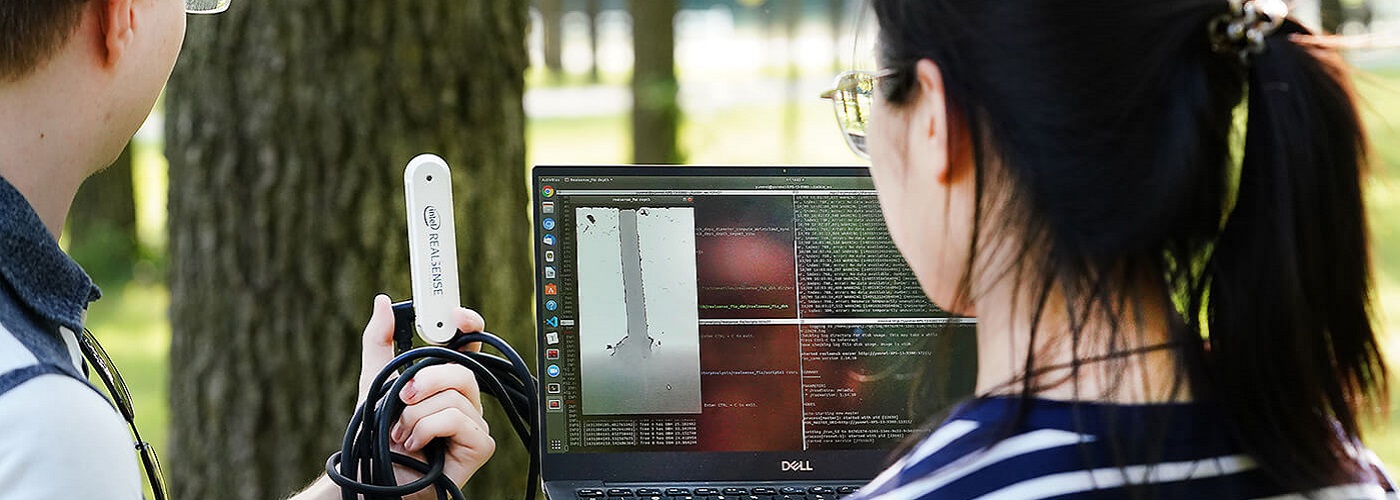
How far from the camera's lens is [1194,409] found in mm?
1055

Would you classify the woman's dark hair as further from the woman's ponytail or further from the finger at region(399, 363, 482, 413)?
the finger at region(399, 363, 482, 413)

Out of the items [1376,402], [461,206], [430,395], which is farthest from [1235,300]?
[461,206]

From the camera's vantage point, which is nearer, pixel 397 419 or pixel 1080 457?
pixel 1080 457

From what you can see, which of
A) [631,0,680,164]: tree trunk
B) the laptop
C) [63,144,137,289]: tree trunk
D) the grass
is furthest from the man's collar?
[63,144,137,289]: tree trunk

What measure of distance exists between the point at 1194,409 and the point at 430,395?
83cm

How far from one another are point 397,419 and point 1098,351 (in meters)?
0.79

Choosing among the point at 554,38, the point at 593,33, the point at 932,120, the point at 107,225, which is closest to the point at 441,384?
the point at 932,120

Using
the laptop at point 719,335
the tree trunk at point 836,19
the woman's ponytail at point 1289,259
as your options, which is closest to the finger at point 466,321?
the laptop at point 719,335

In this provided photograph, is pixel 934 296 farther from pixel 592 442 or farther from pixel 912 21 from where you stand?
pixel 592 442

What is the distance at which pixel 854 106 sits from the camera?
4.65 ft

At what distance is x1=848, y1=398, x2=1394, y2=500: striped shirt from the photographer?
102 cm

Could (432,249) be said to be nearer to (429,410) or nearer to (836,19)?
(429,410)

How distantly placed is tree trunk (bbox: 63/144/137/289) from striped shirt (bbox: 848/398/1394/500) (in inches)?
347

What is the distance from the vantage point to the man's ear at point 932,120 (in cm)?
109
